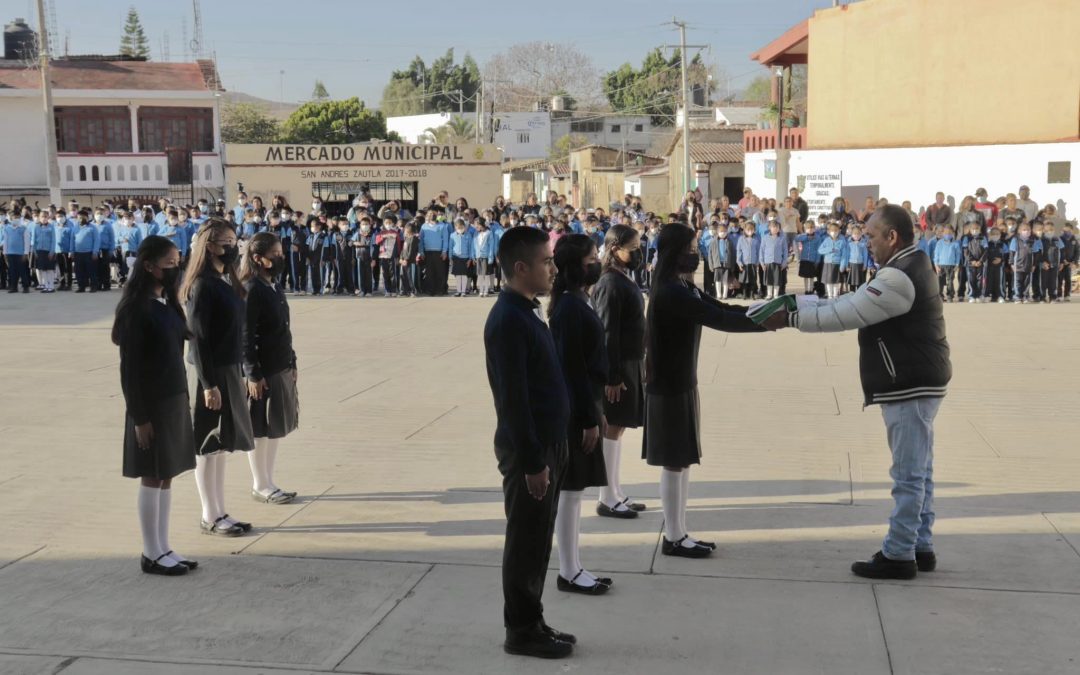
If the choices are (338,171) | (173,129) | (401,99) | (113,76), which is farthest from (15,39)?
(401,99)

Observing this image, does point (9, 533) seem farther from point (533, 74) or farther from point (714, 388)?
point (533, 74)

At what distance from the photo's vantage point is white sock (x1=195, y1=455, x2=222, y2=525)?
6629 mm

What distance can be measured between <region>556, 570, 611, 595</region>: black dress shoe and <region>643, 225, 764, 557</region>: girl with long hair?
2.26ft

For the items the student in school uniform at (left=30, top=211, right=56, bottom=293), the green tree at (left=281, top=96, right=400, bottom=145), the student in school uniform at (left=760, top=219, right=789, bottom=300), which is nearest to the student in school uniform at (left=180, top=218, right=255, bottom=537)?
the student in school uniform at (left=760, top=219, right=789, bottom=300)

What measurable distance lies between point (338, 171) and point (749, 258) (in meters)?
A: 22.4

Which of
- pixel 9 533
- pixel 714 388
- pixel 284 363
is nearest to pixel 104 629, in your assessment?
pixel 9 533

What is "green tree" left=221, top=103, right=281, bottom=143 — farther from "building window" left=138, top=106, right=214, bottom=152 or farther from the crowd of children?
the crowd of children

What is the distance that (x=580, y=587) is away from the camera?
561 cm

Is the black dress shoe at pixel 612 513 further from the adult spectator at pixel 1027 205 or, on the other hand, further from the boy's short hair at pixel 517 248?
the adult spectator at pixel 1027 205

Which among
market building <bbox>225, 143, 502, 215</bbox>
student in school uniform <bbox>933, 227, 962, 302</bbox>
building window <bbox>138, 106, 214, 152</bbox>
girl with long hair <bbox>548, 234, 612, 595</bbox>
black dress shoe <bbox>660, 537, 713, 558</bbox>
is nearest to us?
girl with long hair <bbox>548, 234, 612, 595</bbox>

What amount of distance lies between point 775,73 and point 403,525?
1424 inches

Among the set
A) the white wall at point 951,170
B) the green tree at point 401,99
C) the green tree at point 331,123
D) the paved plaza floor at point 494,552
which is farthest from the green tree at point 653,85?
the paved plaza floor at point 494,552

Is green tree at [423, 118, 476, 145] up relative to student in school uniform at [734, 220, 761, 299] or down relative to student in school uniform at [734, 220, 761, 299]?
up

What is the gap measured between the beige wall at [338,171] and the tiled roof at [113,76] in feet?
18.3
